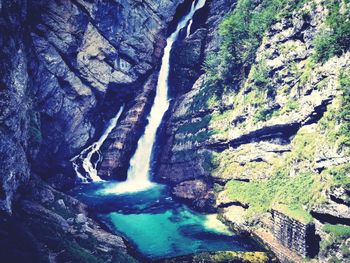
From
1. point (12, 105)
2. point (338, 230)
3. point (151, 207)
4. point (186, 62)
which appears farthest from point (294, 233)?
point (186, 62)

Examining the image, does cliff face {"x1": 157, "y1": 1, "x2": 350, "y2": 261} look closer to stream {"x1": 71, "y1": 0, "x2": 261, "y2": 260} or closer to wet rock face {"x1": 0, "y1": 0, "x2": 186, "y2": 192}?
stream {"x1": 71, "y1": 0, "x2": 261, "y2": 260}

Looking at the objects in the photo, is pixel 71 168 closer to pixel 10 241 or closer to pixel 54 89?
pixel 54 89

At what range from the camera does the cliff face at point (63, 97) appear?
3481 centimetres

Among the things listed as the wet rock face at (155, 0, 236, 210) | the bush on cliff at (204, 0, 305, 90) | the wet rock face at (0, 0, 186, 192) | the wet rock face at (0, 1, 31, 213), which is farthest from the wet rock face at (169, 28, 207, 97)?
the wet rock face at (0, 1, 31, 213)

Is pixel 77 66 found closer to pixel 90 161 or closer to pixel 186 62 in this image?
pixel 90 161

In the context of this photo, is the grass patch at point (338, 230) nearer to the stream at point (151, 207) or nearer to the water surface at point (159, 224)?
the water surface at point (159, 224)

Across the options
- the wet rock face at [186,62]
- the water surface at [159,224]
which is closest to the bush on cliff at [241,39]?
the wet rock face at [186,62]

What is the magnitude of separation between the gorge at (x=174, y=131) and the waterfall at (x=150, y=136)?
213mm

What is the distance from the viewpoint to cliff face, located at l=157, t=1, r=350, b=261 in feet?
118

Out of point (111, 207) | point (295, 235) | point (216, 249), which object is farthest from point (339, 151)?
point (111, 207)

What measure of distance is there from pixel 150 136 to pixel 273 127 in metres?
22.5

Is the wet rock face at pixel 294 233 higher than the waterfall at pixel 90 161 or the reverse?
the reverse

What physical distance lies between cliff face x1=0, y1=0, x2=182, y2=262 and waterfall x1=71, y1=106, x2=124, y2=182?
119 centimetres

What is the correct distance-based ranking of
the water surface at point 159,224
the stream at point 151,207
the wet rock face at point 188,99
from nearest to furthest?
the water surface at point 159,224
the stream at point 151,207
the wet rock face at point 188,99
